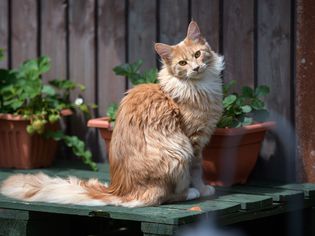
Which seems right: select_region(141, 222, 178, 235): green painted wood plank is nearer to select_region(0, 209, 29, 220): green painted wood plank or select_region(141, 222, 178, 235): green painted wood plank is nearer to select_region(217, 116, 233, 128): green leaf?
select_region(0, 209, 29, 220): green painted wood plank

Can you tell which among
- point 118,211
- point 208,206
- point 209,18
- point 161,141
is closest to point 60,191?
point 118,211

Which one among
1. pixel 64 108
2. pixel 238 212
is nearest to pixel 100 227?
pixel 64 108

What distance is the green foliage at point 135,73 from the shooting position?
5082 millimetres

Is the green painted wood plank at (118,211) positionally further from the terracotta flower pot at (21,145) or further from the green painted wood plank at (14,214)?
the terracotta flower pot at (21,145)

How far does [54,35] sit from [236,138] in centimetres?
170

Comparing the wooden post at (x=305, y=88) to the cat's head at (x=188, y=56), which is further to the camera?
the wooden post at (x=305, y=88)

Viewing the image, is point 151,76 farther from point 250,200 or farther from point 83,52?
point 250,200

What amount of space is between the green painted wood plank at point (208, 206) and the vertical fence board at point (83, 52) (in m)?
1.46

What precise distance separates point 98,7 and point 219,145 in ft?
4.73

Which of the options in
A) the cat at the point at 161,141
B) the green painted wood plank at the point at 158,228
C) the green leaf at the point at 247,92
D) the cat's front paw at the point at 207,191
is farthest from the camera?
the green leaf at the point at 247,92

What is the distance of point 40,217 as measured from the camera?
4473 millimetres

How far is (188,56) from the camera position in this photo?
4473mm

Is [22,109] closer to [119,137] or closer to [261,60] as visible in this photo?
[119,137]

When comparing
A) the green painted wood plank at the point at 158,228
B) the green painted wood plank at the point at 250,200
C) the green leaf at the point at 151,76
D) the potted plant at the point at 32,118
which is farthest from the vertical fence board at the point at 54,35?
the green painted wood plank at the point at 158,228
